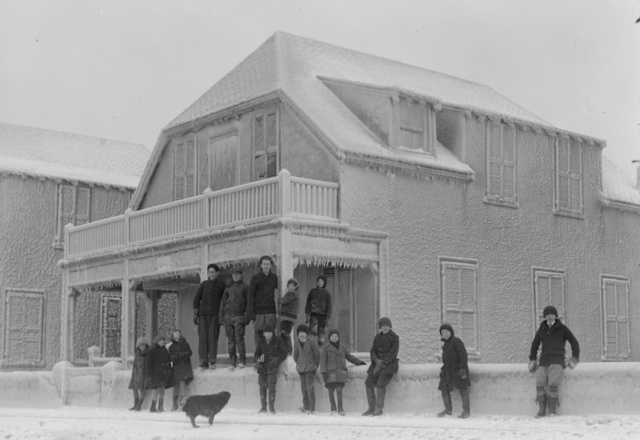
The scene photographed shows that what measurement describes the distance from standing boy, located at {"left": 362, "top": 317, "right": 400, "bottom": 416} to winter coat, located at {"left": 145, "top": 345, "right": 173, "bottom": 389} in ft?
17.0

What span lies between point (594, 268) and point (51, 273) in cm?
1452

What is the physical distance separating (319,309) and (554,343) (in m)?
5.88

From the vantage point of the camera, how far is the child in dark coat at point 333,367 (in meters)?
18.6

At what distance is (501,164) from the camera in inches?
1045

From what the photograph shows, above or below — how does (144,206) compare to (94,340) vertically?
above

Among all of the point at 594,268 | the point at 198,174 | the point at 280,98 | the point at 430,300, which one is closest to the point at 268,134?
the point at 280,98

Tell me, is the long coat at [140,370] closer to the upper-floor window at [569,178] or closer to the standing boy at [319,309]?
the standing boy at [319,309]

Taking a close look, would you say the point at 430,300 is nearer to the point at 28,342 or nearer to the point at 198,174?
the point at 198,174

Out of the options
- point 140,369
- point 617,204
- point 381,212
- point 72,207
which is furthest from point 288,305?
point 72,207

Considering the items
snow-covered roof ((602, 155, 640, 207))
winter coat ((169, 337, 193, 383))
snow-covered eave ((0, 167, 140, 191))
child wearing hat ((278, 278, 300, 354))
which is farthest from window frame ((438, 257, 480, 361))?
snow-covered eave ((0, 167, 140, 191))

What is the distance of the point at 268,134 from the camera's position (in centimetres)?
2516

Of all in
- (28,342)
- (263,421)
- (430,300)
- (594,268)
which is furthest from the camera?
(28,342)

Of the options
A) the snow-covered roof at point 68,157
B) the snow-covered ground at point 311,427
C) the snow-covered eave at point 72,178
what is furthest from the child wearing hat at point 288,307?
the snow-covered roof at point 68,157

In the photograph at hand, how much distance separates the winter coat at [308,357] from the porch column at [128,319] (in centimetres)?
745
